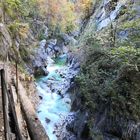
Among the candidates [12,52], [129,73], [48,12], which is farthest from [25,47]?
[48,12]

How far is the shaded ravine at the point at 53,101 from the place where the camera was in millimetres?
12479

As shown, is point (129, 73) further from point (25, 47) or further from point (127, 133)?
point (25, 47)

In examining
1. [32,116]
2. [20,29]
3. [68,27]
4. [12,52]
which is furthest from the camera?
[68,27]

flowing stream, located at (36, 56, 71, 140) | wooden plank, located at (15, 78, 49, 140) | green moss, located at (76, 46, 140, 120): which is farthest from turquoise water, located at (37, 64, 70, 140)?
wooden plank, located at (15, 78, 49, 140)

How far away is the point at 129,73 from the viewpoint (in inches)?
378

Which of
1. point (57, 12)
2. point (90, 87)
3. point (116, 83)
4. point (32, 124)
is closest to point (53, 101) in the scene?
point (90, 87)

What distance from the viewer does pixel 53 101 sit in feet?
48.5

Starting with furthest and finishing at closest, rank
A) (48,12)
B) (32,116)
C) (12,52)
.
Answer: (48,12) → (12,52) → (32,116)

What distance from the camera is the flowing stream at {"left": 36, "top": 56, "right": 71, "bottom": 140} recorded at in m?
12.5

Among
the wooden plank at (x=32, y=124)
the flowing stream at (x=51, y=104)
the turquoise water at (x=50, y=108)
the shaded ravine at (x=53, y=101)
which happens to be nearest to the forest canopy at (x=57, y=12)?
the shaded ravine at (x=53, y=101)

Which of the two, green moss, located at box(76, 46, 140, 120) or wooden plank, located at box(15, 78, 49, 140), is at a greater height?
green moss, located at box(76, 46, 140, 120)

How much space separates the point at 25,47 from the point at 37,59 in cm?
145

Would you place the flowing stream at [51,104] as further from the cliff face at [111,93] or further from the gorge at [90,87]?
the cliff face at [111,93]

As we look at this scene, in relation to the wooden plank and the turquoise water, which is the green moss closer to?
the turquoise water
